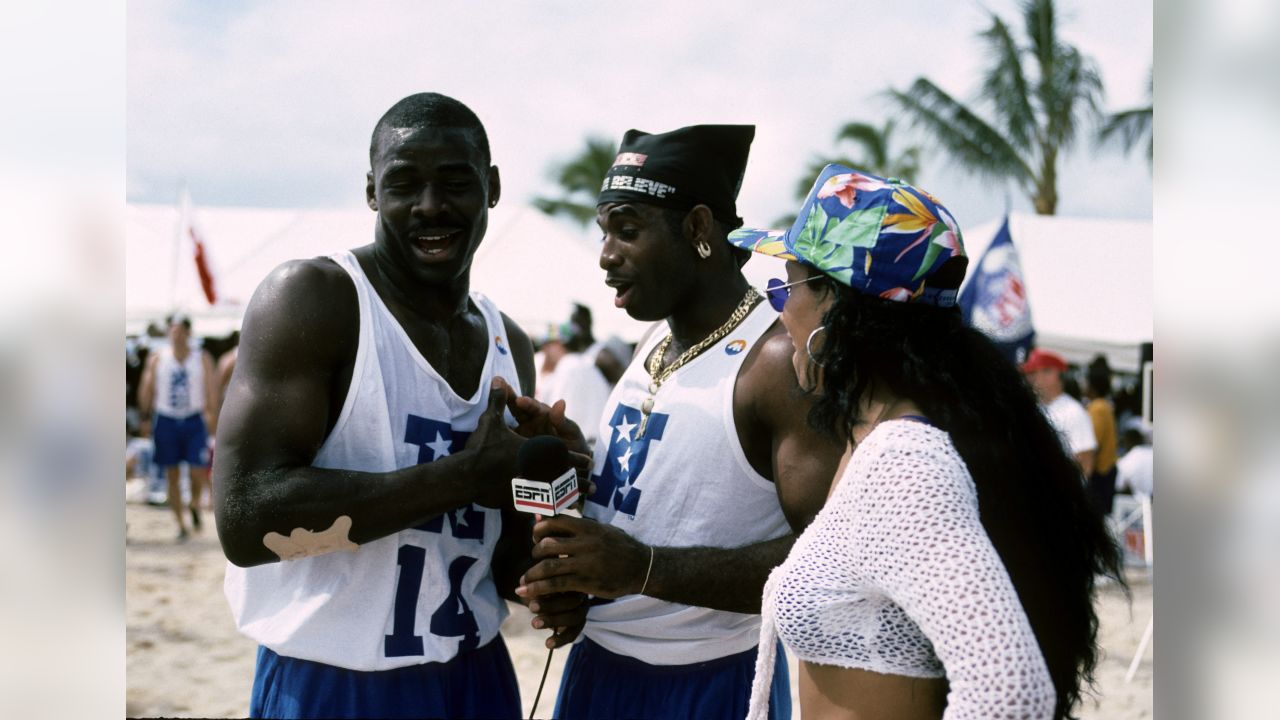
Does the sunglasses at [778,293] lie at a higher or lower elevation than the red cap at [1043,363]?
higher

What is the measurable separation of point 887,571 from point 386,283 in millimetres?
1604

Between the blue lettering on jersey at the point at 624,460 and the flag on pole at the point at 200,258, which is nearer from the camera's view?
the blue lettering on jersey at the point at 624,460

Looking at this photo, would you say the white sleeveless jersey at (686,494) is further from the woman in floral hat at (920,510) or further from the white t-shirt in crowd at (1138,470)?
the white t-shirt in crowd at (1138,470)

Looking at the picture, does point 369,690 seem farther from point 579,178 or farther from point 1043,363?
point 579,178

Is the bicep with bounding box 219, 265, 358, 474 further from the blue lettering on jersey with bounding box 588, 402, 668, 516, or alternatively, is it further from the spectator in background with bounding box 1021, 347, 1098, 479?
the spectator in background with bounding box 1021, 347, 1098, 479

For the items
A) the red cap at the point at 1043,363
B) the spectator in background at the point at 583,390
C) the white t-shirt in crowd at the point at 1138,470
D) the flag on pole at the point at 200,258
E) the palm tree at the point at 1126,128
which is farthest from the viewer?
the palm tree at the point at 1126,128

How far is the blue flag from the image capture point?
9859 mm

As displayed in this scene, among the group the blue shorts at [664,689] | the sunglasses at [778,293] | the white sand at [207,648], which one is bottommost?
the white sand at [207,648]

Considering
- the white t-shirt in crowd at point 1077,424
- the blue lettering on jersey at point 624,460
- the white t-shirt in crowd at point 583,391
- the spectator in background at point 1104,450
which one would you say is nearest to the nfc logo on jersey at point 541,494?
the blue lettering on jersey at point 624,460

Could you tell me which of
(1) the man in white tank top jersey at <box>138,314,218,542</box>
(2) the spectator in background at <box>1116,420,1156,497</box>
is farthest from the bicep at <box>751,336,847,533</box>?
(1) the man in white tank top jersey at <box>138,314,218,542</box>

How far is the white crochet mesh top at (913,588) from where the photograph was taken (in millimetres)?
1583

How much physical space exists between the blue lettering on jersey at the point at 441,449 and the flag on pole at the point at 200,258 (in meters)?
14.9

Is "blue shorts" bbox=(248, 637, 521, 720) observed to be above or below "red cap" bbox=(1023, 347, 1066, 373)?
below
